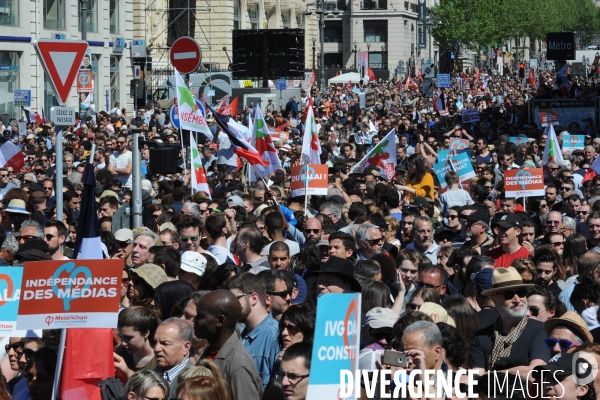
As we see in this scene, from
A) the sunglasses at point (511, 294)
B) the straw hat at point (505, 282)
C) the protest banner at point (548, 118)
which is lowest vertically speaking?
the sunglasses at point (511, 294)

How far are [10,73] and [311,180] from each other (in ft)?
90.3

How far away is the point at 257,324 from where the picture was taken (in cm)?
742

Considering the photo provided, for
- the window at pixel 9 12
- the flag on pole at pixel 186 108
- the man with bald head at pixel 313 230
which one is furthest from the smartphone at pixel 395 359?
the window at pixel 9 12

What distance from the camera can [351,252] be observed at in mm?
9836

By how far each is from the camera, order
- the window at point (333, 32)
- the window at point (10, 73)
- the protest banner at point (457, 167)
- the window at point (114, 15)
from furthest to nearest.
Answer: the window at point (333, 32)
the window at point (114, 15)
the window at point (10, 73)
the protest banner at point (457, 167)

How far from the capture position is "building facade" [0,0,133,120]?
39312 mm

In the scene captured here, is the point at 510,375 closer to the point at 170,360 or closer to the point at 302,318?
the point at 302,318

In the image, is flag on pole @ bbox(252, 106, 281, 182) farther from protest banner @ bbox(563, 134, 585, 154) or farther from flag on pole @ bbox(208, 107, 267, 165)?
protest banner @ bbox(563, 134, 585, 154)

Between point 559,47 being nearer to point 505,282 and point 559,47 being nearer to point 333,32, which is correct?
point 505,282

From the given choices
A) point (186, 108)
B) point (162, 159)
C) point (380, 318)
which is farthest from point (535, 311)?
point (186, 108)

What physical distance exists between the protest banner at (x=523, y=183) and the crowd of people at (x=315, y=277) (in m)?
0.17

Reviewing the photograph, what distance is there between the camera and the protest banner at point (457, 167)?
1643 cm

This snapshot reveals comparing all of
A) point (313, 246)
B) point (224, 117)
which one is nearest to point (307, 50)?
point (224, 117)

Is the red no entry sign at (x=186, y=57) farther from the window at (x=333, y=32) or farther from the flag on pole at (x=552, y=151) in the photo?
the window at (x=333, y=32)
